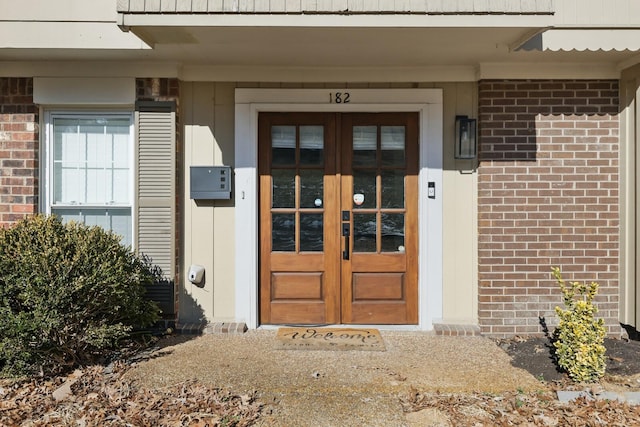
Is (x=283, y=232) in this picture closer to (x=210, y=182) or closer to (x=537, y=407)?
(x=210, y=182)

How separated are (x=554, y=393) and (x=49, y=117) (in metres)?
5.38

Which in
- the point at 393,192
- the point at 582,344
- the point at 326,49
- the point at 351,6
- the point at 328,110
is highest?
the point at 351,6

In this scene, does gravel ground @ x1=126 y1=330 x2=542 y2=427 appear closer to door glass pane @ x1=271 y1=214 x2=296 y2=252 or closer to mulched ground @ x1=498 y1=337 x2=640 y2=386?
mulched ground @ x1=498 y1=337 x2=640 y2=386

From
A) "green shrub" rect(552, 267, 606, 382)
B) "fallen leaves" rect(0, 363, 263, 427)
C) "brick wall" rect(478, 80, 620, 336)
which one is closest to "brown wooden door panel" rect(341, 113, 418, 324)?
"brick wall" rect(478, 80, 620, 336)

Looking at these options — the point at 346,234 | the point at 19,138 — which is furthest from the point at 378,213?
the point at 19,138

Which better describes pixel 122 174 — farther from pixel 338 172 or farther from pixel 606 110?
pixel 606 110

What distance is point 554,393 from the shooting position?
3803mm

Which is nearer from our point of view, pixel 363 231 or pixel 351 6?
pixel 351 6

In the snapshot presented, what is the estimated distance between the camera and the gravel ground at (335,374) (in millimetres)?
3582

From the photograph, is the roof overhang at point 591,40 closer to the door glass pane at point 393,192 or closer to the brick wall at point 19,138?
the door glass pane at point 393,192

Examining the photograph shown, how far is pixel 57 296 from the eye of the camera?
158 inches

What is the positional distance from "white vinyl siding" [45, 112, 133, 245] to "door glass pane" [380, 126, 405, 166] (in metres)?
2.72

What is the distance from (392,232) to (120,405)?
313 centimetres

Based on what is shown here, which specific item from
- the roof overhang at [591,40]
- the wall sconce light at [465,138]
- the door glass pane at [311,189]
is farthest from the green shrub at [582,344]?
the door glass pane at [311,189]
